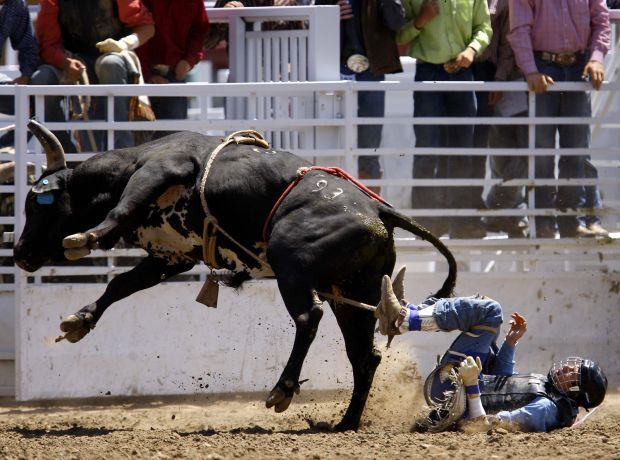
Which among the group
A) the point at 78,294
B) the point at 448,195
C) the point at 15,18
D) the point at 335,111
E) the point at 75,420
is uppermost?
the point at 15,18

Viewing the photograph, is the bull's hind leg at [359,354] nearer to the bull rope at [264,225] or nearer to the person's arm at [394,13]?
the bull rope at [264,225]

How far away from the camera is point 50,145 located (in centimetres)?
782

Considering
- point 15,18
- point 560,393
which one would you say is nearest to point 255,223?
point 560,393

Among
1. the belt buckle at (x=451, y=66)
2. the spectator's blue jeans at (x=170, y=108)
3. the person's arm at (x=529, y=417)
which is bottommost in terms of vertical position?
the person's arm at (x=529, y=417)

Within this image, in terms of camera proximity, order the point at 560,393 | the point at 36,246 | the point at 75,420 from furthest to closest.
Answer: the point at 75,420
the point at 36,246
the point at 560,393

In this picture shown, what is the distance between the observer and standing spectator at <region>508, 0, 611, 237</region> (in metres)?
9.77

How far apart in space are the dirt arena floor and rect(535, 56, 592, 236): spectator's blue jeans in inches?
60.0

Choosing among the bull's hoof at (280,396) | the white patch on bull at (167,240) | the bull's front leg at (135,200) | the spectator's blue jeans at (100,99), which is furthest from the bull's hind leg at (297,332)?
the spectator's blue jeans at (100,99)

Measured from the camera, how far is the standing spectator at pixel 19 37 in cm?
981

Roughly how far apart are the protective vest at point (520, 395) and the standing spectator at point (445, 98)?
2575 millimetres

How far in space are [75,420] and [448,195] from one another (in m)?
3.37

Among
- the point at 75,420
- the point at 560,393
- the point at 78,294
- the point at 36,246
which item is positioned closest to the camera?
the point at 560,393

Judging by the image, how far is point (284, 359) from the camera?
959 cm

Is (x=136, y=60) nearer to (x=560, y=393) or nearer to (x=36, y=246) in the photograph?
(x=36, y=246)
